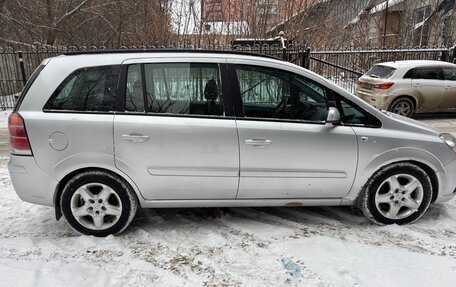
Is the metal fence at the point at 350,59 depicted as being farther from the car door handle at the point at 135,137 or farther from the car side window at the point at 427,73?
the car door handle at the point at 135,137

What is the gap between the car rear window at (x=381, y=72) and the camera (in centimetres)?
947

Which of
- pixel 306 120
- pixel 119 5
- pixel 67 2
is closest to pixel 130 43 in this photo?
pixel 119 5

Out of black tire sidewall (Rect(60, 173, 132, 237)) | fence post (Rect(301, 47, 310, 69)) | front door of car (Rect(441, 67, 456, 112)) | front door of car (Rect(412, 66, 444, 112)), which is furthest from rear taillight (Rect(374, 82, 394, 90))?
black tire sidewall (Rect(60, 173, 132, 237))

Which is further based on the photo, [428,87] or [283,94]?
[428,87]

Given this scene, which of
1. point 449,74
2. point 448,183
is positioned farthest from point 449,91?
point 448,183

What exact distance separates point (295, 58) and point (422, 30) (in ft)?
52.1

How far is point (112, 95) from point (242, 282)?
198 cm

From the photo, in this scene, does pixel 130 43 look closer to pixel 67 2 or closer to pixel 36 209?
pixel 67 2

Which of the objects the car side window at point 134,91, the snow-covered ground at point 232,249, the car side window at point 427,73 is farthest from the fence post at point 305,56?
the car side window at point 134,91

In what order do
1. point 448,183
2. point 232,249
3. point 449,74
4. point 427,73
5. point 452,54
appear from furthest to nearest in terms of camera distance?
1. point 452,54
2. point 449,74
3. point 427,73
4. point 448,183
5. point 232,249

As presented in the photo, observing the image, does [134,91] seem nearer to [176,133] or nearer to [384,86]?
[176,133]

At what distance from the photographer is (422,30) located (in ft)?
74.6

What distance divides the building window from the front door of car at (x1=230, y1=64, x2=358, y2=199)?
888 inches

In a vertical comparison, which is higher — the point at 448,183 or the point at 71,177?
the point at 71,177
